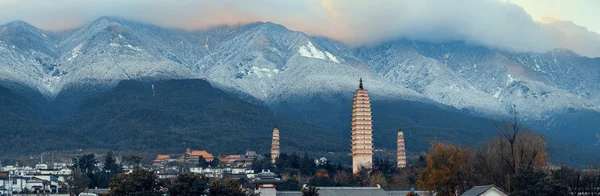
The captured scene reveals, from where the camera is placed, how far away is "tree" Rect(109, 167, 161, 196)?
325 feet

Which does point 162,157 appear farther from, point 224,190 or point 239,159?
point 224,190

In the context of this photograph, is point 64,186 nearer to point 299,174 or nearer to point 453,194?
point 299,174

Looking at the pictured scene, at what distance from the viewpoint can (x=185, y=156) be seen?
191500 mm

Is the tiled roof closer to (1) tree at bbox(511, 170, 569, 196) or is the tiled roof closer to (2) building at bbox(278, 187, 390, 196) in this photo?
(2) building at bbox(278, 187, 390, 196)

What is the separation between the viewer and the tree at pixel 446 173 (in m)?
102

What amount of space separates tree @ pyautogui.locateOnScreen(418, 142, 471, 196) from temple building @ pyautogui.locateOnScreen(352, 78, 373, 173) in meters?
62.6

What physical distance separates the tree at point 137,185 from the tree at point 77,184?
927 inches

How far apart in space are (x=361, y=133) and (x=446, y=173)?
69.3m

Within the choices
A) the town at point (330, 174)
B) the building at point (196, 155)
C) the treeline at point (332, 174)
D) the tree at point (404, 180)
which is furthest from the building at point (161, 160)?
the tree at point (404, 180)

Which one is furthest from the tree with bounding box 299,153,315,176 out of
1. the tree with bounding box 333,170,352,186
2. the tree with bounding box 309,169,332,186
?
the tree with bounding box 333,170,352,186

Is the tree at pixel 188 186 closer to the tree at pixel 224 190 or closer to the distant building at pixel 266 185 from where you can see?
the tree at pixel 224 190

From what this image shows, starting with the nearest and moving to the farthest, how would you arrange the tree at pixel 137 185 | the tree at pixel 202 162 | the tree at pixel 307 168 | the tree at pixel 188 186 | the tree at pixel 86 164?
the tree at pixel 188 186 → the tree at pixel 137 185 → the tree at pixel 307 168 → the tree at pixel 86 164 → the tree at pixel 202 162

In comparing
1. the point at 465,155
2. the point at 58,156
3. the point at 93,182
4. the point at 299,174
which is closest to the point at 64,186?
the point at 93,182

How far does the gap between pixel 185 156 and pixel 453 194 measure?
309ft
